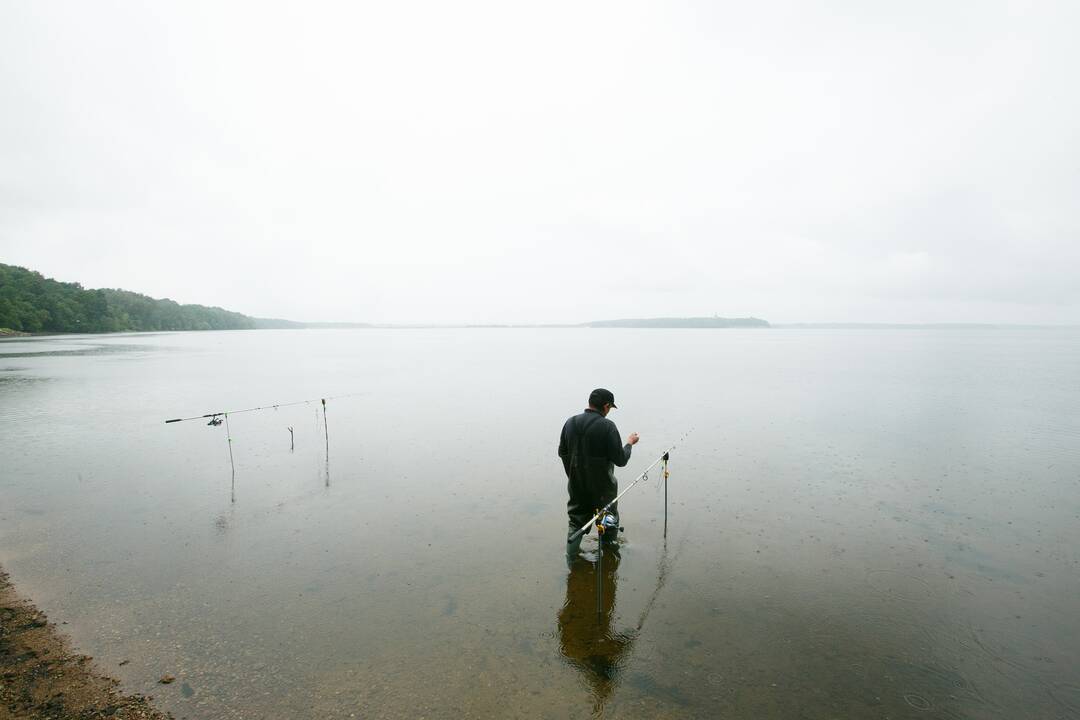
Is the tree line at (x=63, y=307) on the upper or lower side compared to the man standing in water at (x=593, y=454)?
upper

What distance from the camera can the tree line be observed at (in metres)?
90.5

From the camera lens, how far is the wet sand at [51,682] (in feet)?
14.6

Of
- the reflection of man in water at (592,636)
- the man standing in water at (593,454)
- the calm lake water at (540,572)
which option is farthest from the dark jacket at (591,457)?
A: the calm lake water at (540,572)

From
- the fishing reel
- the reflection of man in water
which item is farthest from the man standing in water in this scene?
the reflection of man in water

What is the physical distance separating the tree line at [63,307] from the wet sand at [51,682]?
121176 mm

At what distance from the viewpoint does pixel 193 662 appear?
526cm

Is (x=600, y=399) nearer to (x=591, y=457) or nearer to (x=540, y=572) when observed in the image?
(x=591, y=457)

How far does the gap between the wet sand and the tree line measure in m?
121

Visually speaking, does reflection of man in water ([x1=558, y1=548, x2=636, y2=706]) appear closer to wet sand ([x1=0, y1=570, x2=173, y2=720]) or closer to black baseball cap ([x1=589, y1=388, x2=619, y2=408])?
black baseball cap ([x1=589, y1=388, x2=619, y2=408])

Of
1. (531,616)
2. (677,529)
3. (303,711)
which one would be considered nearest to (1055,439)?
(677,529)

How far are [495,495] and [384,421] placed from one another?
981cm

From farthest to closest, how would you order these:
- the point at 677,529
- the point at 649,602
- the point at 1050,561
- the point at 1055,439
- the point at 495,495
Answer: the point at 1055,439 < the point at 495,495 < the point at 677,529 < the point at 1050,561 < the point at 649,602

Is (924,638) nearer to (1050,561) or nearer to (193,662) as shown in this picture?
(1050,561)

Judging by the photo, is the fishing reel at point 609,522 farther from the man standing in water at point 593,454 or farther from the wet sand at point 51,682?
the wet sand at point 51,682
